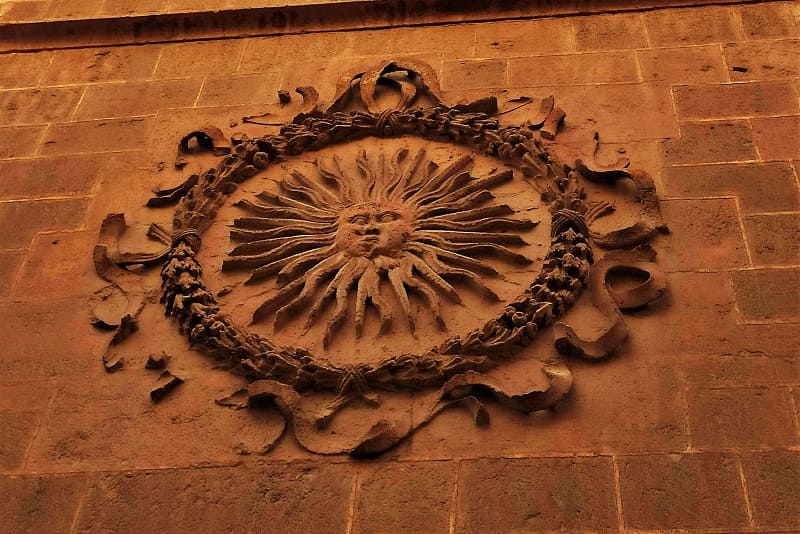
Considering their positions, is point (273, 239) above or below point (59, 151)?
below

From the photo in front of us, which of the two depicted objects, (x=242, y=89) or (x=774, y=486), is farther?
(x=242, y=89)

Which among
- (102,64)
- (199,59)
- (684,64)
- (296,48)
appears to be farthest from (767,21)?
(102,64)

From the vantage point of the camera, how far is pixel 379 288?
207 inches

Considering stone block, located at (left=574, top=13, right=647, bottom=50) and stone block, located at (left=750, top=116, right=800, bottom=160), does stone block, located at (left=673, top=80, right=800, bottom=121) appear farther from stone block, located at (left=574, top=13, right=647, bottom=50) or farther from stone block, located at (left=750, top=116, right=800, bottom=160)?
stone block, located at (left=574, top=13, right=647, bottom=50)

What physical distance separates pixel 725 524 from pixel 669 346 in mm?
877

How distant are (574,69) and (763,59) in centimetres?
96

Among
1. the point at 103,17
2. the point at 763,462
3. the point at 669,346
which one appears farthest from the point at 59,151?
the point at 763,462

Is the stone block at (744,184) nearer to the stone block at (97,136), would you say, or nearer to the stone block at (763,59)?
the stone block at (763,59)

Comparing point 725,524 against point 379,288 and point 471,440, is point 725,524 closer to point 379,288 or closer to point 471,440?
point 471,440

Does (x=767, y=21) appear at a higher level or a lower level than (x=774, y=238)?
higher

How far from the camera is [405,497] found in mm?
4445

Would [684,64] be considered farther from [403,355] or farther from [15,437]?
[15,437]

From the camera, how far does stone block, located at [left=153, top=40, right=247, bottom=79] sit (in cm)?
707

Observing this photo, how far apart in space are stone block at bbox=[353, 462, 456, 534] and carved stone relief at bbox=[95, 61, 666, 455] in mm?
116
